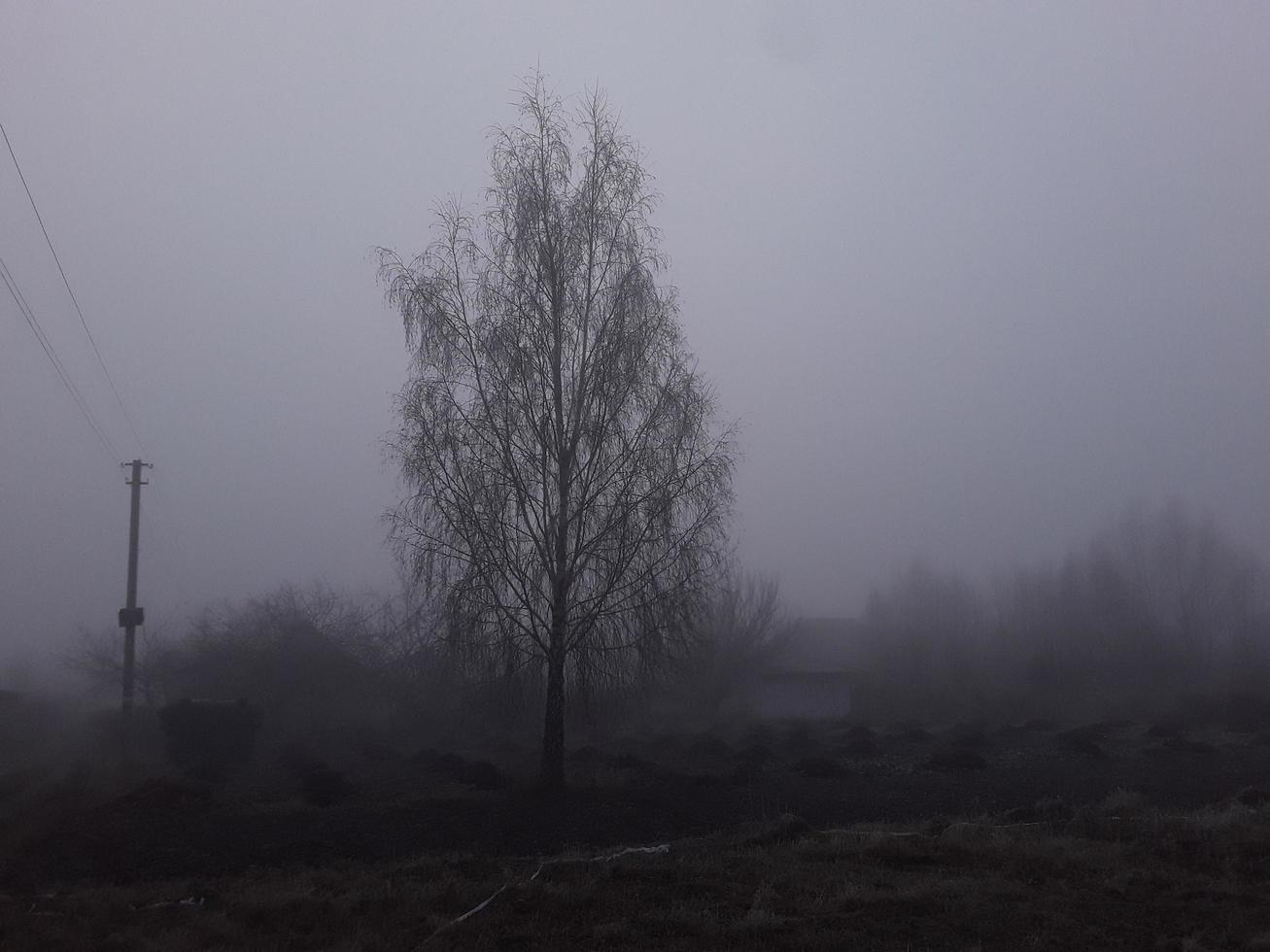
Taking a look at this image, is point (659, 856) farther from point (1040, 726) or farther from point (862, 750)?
point (1040, 726)

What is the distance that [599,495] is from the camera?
19.5 m

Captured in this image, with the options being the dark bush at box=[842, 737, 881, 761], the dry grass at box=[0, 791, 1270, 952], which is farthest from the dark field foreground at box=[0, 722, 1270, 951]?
the dark bush at box=[842, 737, 881, 761]

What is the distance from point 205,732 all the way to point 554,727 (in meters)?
10.6

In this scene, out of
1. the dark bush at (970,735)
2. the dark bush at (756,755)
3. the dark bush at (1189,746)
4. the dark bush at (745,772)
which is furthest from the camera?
the dark bush at (970,735)

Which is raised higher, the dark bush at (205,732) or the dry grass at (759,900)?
the dark bush at (205,732)

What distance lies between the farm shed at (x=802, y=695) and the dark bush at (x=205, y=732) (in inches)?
909

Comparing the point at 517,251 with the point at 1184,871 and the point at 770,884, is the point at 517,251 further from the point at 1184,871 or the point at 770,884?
the point at 1184,871

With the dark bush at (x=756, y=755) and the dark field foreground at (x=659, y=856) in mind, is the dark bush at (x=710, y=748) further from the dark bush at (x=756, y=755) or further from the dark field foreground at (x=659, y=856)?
the dark field foreground at (x=659, y=856)

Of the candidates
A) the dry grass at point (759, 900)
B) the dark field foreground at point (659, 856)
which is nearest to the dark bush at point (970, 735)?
the dark field foreground at point (659, 856)

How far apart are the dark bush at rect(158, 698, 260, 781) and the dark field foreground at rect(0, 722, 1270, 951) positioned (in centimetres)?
212

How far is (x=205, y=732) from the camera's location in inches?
1006

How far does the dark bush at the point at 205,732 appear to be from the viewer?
999 inches

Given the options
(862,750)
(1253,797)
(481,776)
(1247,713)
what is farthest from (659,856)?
(1247,713)

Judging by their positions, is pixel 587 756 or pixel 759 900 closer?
pixel 759 900
